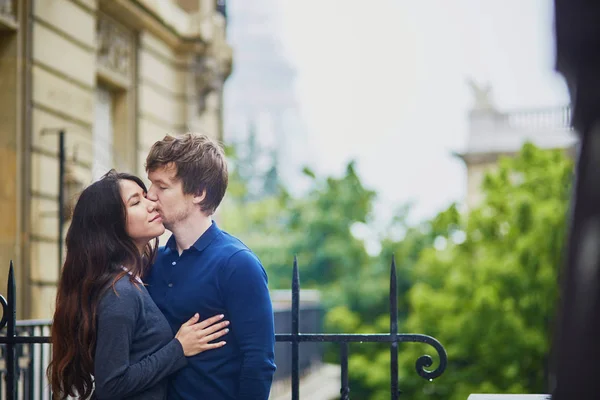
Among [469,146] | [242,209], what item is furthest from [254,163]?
[469,146]

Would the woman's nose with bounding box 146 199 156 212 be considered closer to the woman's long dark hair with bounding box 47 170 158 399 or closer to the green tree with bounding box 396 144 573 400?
the woman's long dark hair with bounding box 47 170 158 399

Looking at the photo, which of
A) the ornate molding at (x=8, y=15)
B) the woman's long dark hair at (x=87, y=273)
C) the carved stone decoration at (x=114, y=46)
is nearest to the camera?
the woman's long dark hair at (x=87, y=273)

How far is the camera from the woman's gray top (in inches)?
119

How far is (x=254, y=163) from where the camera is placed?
10012 cm

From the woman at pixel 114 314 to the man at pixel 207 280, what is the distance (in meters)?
0.06

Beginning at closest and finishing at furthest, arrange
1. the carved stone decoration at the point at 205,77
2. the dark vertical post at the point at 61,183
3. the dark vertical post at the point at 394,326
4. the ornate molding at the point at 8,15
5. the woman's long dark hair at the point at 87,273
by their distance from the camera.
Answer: the woman's long dark hair at the point at 87,273 → the dark vertical post at the point at 394,326 → the ornate molding at the point at 8,15 → the dark vertical post at the point at 61,183 → the carved stone decoration at the point at 205,77

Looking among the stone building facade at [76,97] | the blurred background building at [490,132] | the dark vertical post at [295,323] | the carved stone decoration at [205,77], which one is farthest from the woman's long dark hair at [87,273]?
the blurred background building at [490,132]

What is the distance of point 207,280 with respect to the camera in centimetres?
319

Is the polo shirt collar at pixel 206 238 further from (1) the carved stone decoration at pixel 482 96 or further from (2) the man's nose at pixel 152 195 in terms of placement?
(1) the carved stone decoration at pixel 482 96

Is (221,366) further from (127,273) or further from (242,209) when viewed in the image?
(242,209)

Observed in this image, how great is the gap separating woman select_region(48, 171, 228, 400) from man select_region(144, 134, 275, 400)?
6cm

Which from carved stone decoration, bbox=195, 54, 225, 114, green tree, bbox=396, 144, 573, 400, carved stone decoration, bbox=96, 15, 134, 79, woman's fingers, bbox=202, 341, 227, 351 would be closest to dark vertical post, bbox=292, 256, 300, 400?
woman's fingers, bbox=202, 341, 227, 351

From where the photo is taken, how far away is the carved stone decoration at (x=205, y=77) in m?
15.5

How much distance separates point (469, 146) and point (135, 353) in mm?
33364
